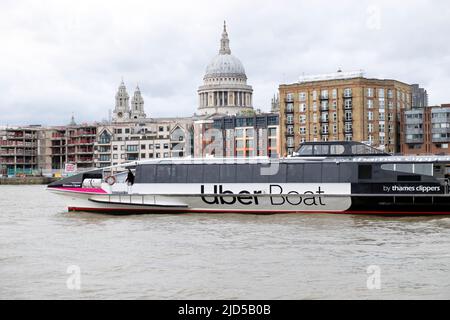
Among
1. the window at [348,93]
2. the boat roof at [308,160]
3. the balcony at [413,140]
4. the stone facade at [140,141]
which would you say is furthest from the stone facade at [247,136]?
the boat roof at [308,160]

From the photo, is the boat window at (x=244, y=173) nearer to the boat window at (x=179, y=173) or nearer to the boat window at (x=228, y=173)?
the boat window at (x=228, y=173)

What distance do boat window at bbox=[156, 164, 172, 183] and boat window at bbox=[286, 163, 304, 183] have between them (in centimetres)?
596

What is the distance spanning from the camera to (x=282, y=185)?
3606cm

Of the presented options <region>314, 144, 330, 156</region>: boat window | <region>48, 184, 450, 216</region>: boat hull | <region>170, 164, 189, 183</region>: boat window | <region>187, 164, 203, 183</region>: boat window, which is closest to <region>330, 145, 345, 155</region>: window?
<region>314, 144, 330, 156</region>: boat window

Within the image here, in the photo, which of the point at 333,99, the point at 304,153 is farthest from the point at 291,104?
the point at 304,153

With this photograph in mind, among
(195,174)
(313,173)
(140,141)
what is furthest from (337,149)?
(140,141)

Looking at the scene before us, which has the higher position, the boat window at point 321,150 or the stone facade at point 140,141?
the stone facade at point 140,141

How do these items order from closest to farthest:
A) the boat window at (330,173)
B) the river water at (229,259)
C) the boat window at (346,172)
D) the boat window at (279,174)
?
the river water at (229,259)
the boat window at (346,172)
the boat window at (330,173)
the boat window at (279,174)

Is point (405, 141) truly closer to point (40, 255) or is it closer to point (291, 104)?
point (291, 104)

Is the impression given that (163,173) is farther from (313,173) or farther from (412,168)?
(412,168)

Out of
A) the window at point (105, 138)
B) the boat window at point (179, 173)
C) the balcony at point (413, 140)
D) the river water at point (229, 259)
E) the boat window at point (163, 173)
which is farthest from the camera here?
the window at point (105, 138)

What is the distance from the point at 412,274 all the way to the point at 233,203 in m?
18.1

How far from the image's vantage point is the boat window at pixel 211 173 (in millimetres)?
36906

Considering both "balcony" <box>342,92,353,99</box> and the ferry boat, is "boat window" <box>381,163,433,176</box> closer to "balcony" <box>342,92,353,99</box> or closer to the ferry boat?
the ferry boat
